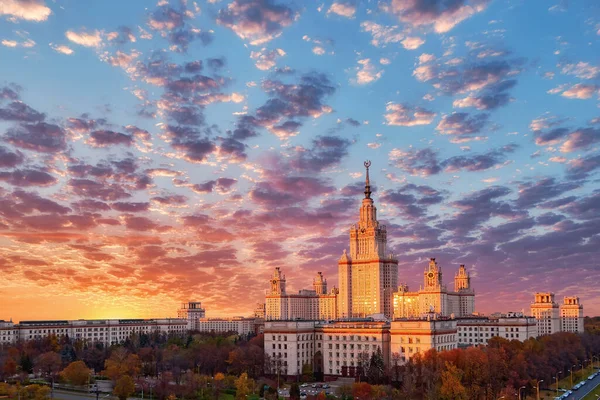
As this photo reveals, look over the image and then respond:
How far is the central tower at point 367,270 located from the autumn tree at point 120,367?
76736 millimetres

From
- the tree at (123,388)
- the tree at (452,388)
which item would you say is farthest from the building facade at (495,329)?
the tree at (123,388)

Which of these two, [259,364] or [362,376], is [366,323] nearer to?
[362,376]

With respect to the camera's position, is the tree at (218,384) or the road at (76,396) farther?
the tree at (218,384)

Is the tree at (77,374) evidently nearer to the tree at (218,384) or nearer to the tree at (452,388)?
the tree at (218,384)

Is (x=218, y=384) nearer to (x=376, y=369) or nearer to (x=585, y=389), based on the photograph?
(x=376, y=369)

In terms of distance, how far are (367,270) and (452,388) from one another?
103m

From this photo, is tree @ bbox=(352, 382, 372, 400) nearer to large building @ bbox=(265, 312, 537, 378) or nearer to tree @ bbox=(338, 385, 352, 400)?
tree @ bbox=(338, 385, 352, 400)

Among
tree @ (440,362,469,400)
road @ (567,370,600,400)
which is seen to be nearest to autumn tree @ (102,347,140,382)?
tree @ (440,362,469,400)

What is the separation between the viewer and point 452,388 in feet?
301

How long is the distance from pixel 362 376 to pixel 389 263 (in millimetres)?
79382

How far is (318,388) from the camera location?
363 feet

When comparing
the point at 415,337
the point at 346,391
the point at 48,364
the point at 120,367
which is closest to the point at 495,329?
the point at 415,337

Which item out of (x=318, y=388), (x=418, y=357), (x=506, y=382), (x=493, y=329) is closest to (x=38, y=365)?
(x=318, y=388)

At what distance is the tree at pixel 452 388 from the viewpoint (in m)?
90.7
